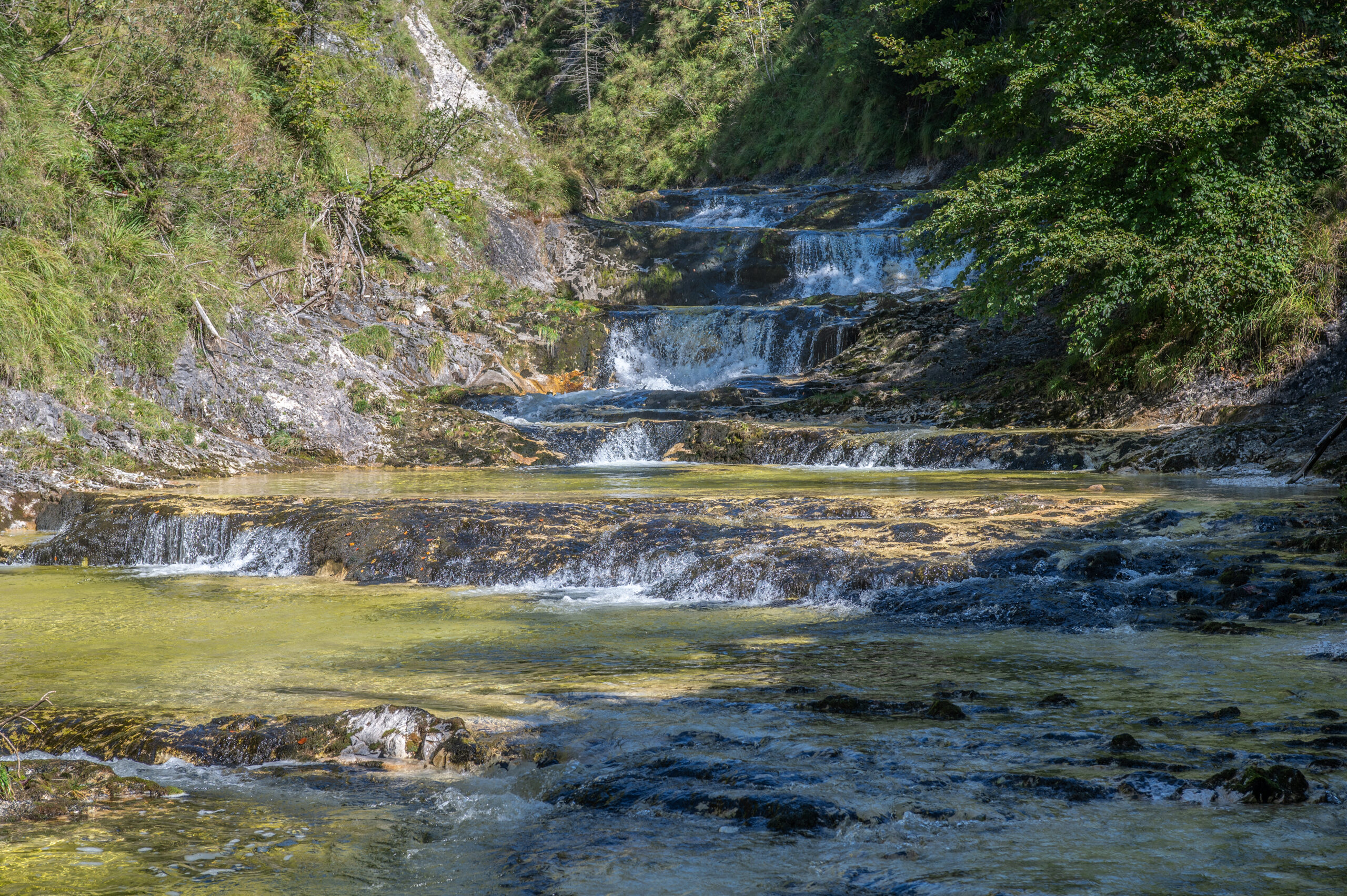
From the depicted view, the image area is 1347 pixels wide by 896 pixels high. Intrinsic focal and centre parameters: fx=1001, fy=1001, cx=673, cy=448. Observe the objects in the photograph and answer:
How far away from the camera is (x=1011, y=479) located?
31.0ft

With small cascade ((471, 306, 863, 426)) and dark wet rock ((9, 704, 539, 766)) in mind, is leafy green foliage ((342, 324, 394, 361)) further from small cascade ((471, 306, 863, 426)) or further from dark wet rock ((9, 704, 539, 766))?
dark wet rock ((9, 704, 539, 766))

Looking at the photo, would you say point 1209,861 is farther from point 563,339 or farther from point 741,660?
point 563,339

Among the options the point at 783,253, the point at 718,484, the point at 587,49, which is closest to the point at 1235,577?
the point at 718,484

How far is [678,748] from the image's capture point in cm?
323

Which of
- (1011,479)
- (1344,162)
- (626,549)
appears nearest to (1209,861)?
(626,549)

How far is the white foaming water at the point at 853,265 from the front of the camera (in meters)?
20.4

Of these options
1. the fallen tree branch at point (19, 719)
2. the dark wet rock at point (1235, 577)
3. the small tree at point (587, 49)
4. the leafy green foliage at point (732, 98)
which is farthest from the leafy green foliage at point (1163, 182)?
the small tree at point (587, 49)

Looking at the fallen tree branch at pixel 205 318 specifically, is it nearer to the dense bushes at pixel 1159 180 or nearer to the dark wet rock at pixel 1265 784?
the dense bushes at pixel 1159 180

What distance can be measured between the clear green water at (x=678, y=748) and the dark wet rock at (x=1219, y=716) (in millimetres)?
71

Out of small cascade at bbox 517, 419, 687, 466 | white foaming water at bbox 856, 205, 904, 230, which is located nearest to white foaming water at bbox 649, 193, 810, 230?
white foaming water at bbox 856, 205, 904, 230

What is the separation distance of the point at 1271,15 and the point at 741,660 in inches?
424

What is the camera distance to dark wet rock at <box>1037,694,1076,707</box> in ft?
11.7

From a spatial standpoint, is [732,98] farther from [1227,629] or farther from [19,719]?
[19,719]

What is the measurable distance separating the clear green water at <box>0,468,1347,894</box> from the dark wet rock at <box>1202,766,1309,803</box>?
0.04 m
